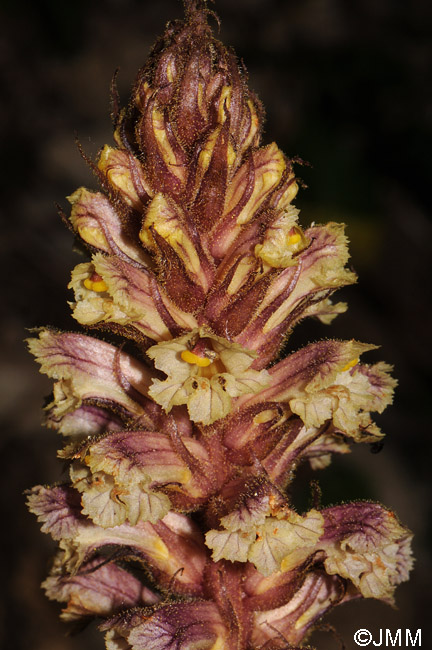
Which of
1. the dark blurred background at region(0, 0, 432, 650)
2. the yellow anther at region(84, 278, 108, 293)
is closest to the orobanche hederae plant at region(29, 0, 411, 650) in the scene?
the yellow anther at region(84, 278, 108, 293)

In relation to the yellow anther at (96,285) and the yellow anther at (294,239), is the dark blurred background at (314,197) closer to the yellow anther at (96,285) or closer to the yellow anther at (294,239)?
the yellow anther at (294,239)

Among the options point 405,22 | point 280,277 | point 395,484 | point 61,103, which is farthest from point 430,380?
point 61,103

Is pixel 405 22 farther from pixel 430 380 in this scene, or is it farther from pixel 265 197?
pixel 265 197

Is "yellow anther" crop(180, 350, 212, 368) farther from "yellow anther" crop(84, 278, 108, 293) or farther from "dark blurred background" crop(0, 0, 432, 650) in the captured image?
"dark blurred background" crop(0, 0, 432, 650)

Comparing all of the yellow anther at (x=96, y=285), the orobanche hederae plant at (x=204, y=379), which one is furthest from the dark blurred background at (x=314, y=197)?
the yellow anther at (x=96, y=285)

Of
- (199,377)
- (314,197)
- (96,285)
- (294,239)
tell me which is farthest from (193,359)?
(314,197)
